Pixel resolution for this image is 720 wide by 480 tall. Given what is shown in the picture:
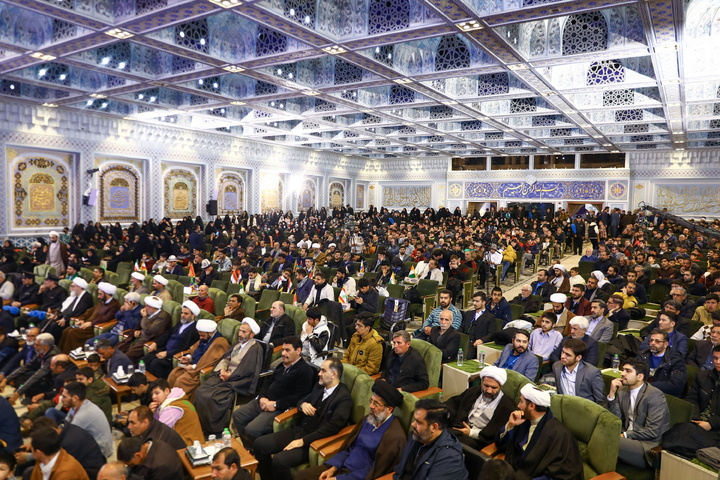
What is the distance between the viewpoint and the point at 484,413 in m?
3.91

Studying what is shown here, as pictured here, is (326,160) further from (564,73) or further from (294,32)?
(294,32)

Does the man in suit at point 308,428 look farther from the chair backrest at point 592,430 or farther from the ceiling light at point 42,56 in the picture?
the ceiling light at point 42,56

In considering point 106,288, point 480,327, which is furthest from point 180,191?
point 480,327

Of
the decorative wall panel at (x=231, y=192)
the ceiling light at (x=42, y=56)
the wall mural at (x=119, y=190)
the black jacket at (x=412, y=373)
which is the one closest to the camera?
the black jacket at (x=412, y=373)

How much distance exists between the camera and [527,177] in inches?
1019

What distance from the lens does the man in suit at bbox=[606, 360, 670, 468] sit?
141 inches

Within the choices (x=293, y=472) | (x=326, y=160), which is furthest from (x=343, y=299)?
(x=326, y=160)

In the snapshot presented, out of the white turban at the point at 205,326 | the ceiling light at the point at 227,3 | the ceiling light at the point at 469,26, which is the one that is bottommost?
the white turban at the point at 205,326

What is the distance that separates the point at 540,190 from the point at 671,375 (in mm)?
22641

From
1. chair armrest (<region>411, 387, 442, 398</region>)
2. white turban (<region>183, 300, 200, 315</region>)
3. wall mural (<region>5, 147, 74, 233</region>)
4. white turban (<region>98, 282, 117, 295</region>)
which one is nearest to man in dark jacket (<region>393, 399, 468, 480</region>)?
chair armrest (<region>411, 387, 442, 398</region>)

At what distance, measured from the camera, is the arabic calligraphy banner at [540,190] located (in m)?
24.2

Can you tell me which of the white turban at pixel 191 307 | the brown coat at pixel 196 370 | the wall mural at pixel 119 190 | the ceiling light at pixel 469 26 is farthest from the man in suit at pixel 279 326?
the wall mural at pixel 119 190

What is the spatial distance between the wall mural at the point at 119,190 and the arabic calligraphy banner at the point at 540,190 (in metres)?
17.9

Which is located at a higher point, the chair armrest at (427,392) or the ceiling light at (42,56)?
the ceiling light at (42,56)
